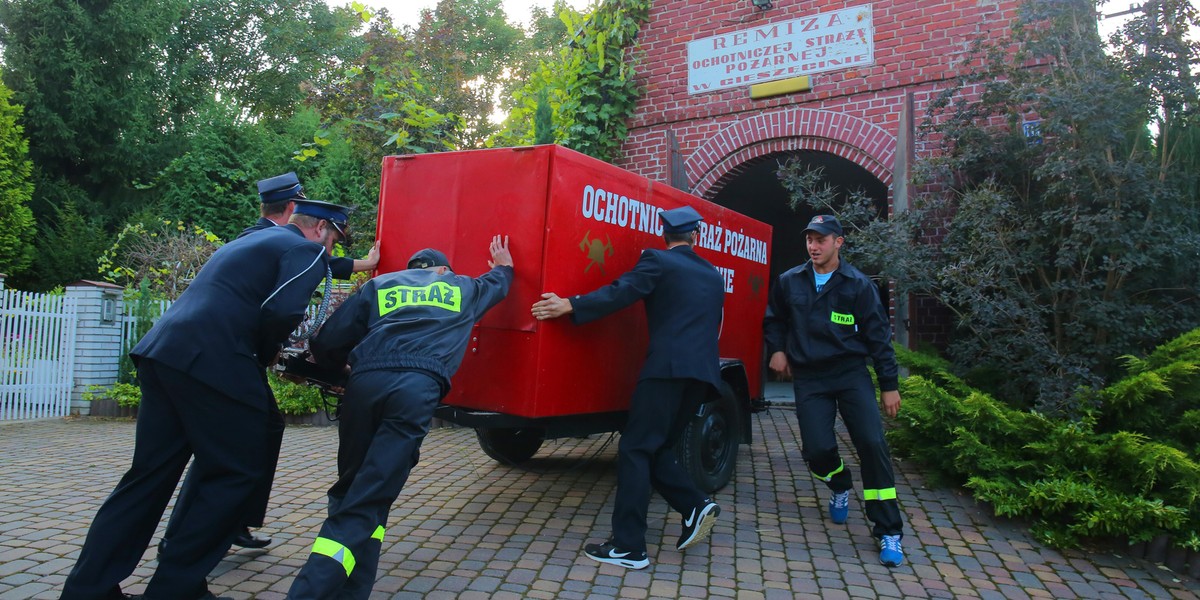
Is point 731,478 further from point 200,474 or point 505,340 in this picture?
point 200,474

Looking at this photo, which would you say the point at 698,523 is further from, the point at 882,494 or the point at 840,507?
the point at 840,507

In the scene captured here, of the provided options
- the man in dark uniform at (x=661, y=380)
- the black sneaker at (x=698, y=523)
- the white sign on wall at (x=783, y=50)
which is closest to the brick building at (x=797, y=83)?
the white sign on wall at (x=783, y=50)

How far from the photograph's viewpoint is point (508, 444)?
235 inches

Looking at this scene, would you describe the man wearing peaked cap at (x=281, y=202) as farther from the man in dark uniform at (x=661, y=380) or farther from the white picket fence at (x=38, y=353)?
the white picket fence at (x=38, y=353)

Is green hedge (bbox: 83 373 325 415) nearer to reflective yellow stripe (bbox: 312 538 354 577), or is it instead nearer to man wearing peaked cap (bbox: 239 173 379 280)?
man wearing peaked cap (bbox: 239 173 379 280)

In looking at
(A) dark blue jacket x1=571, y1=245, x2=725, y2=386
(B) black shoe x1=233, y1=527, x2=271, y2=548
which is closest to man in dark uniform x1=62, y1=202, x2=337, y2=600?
(B) black shoe x1=233, y1=527, x2=271, y2=548

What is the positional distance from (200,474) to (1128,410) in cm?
507

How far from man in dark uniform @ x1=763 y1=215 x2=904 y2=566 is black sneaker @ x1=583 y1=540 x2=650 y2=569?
4.16 feet

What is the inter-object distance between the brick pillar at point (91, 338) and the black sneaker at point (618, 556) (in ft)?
25.7

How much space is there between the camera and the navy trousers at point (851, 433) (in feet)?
13.8

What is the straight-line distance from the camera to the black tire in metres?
5.04

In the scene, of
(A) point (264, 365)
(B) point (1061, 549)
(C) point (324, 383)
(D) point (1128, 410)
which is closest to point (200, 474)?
(A) point (264, 365)

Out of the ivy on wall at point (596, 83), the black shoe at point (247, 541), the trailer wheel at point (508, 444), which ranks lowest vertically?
the black shoe at point (247, 541)

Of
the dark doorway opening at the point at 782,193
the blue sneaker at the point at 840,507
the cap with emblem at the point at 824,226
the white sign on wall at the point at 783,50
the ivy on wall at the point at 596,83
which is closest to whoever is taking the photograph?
the cap with emblem at the point at 824,226
